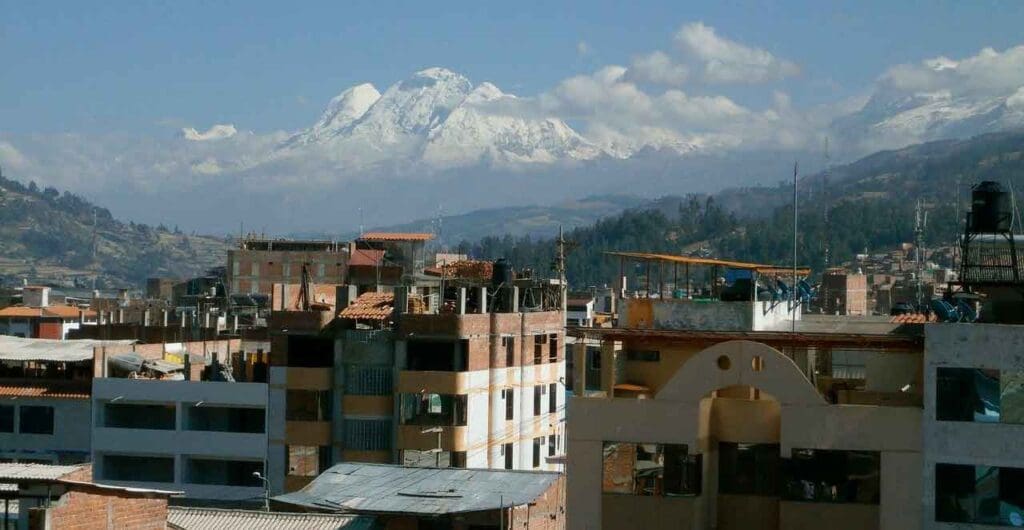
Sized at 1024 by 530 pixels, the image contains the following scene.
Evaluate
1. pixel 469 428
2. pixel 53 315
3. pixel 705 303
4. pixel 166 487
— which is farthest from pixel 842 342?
pixel 53 315

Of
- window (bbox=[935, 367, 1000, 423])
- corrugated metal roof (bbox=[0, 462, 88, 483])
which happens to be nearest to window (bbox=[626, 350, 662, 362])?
window (bbox=[935, 367, 1000, 423])

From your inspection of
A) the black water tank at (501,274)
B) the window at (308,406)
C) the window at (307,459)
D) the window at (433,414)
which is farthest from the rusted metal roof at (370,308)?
the black water tank at (501,274)

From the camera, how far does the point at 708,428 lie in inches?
1001

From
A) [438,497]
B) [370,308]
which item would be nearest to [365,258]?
[370,308]

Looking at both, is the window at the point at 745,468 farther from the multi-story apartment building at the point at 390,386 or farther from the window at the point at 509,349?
the window at the point at 509,349

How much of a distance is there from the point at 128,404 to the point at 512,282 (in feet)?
42.2

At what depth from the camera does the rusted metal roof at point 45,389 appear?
53.9 m

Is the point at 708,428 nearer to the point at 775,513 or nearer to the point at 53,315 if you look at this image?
the point at 775,513

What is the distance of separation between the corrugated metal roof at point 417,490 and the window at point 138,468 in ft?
41.2

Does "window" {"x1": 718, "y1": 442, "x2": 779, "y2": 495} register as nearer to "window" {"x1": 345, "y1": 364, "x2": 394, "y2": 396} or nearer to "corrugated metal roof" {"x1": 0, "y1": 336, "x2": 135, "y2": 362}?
"window" {"x1": 345, "y1": 364, "x2": 394, "y2": 396}

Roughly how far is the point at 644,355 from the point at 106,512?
926 centimetres

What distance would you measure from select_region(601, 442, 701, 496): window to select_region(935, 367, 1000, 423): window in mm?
3452

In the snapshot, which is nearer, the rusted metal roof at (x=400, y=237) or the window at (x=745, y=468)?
the window at (x=745, y=468)

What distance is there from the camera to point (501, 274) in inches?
2271
